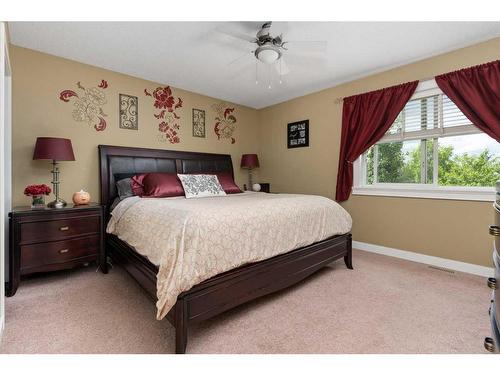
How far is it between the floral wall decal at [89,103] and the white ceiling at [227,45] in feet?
1.08

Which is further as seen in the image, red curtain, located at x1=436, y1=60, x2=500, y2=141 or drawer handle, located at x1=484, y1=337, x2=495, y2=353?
red curtain, located at x1=436, y1=60, x2=500, y2=141

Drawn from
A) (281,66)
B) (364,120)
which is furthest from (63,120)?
(364,120)

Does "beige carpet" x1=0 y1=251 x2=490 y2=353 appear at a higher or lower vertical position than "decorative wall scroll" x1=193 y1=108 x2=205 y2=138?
lower

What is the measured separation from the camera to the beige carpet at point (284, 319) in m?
1.52

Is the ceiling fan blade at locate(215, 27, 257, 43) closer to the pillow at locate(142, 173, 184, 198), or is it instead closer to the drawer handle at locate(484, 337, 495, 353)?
the pillow at locate(142, 173, 184, 198)

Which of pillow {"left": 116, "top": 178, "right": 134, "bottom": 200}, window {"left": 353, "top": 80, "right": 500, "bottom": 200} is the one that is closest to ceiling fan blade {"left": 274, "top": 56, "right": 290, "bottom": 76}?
window {"left": 353, "top": 80, "right": 500, "bottom": 200}

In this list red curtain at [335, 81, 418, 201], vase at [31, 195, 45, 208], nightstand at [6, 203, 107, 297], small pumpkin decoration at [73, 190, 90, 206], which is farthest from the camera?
red curtain at [335, 81, 418, 201]

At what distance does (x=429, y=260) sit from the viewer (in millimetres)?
2932

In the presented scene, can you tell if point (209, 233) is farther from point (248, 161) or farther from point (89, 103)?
point (248, 161)

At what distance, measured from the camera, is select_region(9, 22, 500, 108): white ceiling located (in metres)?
2.30

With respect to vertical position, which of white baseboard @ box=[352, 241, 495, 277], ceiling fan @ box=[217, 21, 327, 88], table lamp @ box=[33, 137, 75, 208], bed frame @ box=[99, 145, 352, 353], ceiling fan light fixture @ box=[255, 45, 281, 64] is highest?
ceiling fan @ box=[217, 21, 327, 88]

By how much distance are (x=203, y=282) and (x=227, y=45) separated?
2.36m

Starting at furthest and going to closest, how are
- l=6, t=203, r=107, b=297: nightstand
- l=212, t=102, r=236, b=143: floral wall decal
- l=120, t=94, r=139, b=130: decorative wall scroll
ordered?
1. l=212, t=102, r=236, b=143: floral wall decal
2. l=120, t=94, r=139, b=130: decorative wall scroll
3. l=6, t=203, r=107, b=297: nightstand

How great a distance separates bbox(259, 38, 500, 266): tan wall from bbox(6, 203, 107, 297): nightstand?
2999mm
